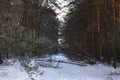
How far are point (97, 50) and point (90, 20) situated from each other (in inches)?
161

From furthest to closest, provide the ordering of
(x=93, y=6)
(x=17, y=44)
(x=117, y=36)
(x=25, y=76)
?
(x=93, y=6), (x=117, y=36), (x=25, y=76), (x=17, y=44)

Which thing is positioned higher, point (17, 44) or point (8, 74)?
point (17, 44)

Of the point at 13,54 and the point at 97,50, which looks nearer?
the point at 13,54

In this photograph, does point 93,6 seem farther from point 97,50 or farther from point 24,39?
point 24,39

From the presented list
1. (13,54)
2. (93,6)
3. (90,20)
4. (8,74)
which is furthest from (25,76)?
(90,20)

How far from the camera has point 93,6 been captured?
32.7m

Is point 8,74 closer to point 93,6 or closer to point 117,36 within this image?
point 117,36

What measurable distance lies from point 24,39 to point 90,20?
85.4 feet

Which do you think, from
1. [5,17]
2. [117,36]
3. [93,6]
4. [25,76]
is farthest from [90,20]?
[5,17]

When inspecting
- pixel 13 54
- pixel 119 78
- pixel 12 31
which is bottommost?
pixel 119 78

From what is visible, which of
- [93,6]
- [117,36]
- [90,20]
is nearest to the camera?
[117,36]

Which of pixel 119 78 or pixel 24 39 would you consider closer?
pixel 24 39

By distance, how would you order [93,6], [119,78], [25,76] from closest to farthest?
1. [25,76]
2. [119,78]
3. [93,6]

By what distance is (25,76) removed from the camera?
13625 mm
